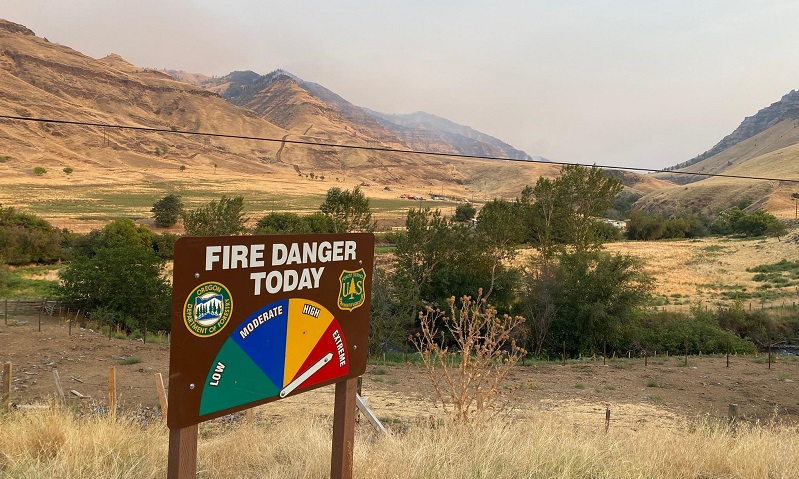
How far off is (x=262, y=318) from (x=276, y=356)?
26 cm

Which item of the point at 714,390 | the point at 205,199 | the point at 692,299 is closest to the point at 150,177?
the point at 205,199

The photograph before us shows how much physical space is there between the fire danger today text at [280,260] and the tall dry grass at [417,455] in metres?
1.58

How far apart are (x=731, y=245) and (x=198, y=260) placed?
66675 mm

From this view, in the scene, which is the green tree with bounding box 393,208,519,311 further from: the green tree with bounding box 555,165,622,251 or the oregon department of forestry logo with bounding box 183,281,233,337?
the oregon department of forestry logo with bounding box 183,281,233,337

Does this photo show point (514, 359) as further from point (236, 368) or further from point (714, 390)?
point (714, 390)

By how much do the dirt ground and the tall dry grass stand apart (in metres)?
6.55

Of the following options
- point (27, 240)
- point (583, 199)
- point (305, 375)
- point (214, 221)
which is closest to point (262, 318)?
point (305, 375)

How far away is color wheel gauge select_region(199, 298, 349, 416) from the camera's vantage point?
2.92 meters

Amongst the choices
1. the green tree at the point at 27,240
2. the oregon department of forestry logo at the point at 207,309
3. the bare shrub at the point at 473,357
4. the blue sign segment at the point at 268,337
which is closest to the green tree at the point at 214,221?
the green tree at the point at 27,240

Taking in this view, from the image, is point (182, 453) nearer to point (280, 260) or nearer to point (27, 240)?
point (280, 260)

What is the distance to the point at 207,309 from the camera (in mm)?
2846

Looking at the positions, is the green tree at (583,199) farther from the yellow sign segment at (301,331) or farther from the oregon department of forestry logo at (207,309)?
the oregon department of forestry logo at (207,309)

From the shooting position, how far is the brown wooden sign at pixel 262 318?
9.08 ft

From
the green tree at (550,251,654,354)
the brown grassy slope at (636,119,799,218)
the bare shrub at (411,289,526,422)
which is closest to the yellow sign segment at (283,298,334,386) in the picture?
the bare shrub at (411,289,526,422)
